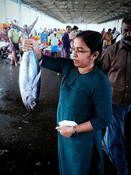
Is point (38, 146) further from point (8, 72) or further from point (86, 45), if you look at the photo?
point (8, 72)

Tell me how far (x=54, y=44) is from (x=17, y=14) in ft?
48.5

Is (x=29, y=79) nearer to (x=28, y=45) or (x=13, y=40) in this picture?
(x=28, y=45)

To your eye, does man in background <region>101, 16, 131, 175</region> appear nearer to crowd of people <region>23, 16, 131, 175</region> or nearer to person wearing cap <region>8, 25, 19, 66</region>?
crowd of people <region>23, 16, 131, 175</region>

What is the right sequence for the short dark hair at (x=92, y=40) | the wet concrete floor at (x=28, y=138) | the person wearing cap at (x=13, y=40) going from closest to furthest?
1. the short dark hair at (x=92, y=40)
2. the wet concrete floor at (x=28, y=138)
3. the person wearing cap at (x=13, y=40)

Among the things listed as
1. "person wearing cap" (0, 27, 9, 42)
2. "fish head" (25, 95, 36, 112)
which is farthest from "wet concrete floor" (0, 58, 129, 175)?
"person wearing cap" (0, 27, 9, 42)

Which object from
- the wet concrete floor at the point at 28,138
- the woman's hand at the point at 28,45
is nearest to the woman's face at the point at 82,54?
the woman's hand at the point at 28,45

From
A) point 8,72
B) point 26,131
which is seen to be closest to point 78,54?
point 26,131

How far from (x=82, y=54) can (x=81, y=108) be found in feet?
1.28

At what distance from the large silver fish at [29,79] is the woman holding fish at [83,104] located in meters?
0.07

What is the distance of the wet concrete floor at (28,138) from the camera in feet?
7.12

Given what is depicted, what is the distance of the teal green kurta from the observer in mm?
1070

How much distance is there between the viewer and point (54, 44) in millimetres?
8547

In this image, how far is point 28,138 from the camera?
2756 mm

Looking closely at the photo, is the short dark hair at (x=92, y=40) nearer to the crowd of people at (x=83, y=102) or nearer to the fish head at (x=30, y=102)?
the crowd of people at (x=83, y=102)
